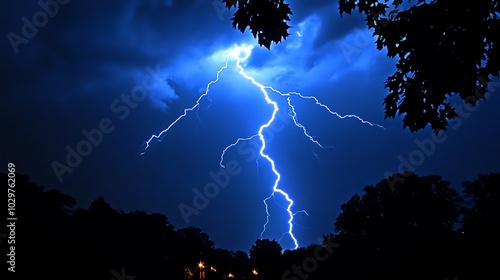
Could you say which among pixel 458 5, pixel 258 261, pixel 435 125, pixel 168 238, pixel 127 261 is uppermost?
pixel 168 238

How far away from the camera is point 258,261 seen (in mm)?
30312

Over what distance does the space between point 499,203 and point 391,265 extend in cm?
777

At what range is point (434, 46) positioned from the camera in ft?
8.03

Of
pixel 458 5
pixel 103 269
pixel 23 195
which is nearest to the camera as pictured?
pixel 458 5

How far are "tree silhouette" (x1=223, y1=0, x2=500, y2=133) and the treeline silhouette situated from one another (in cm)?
1094

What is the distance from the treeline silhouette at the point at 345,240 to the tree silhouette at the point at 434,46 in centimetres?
1094

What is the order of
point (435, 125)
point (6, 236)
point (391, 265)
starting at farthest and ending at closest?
point (391, 265) < point (6, 236) < point (435, 125)

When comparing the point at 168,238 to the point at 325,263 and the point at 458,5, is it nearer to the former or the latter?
the point at 325,263

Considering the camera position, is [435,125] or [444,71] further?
[435,125]

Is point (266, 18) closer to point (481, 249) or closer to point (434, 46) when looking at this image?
point (434, 46)

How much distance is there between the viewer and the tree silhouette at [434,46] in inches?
91.3

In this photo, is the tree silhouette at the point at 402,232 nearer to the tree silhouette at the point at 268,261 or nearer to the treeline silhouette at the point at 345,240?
the treeline silhouette at the point at 345,240

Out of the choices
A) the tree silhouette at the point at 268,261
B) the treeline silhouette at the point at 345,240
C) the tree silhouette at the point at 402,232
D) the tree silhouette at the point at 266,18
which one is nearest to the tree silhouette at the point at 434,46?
the tree silhouette at the point at 266,18

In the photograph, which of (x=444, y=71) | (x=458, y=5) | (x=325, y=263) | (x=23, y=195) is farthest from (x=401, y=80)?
(x=325, y=263)
